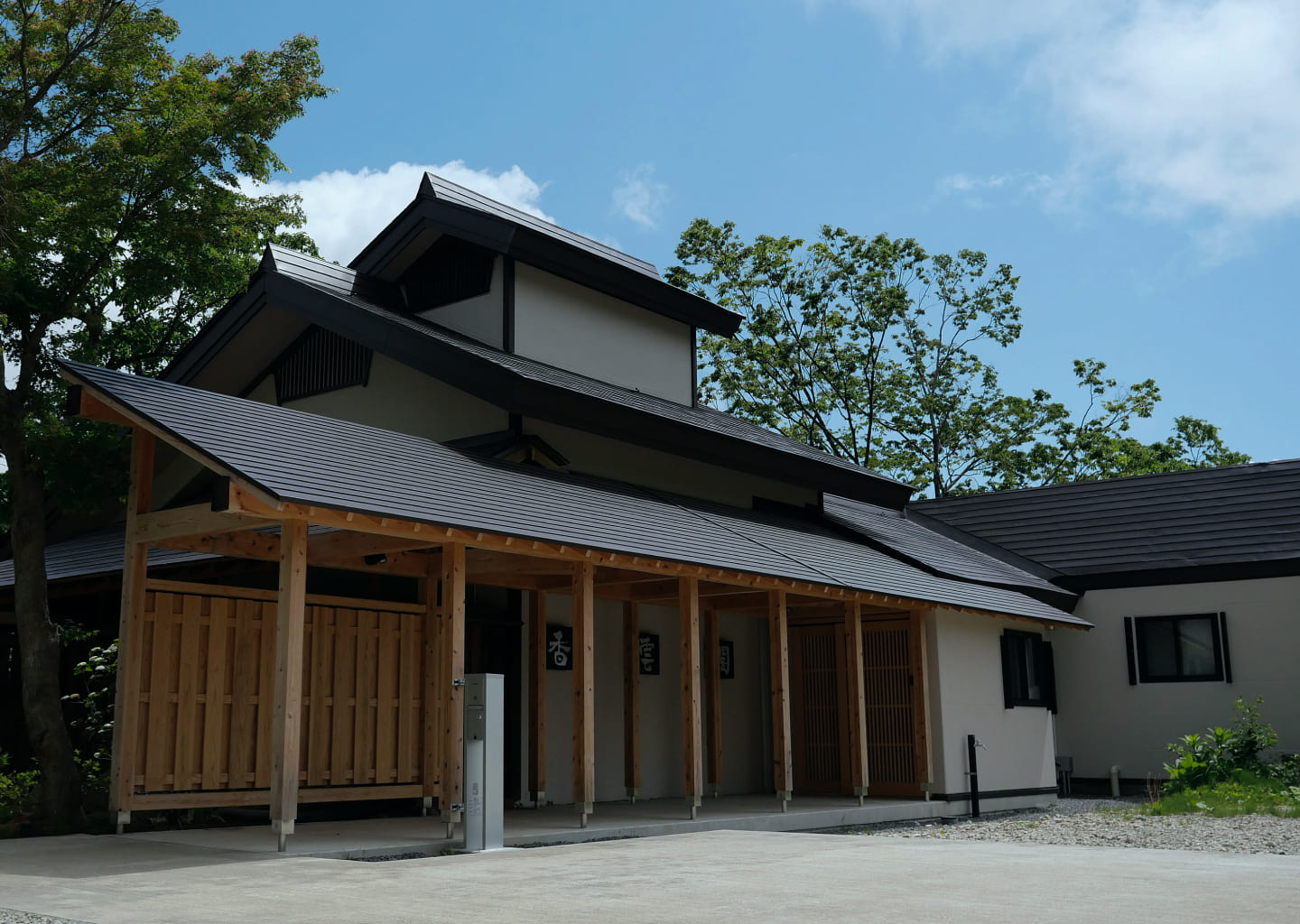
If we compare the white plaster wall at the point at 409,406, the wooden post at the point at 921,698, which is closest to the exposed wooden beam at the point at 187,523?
the white plaster wall at the point at 409,406

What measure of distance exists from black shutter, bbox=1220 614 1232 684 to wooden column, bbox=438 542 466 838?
1248 centimetres

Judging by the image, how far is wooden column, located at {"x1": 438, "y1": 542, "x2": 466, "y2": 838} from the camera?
916cm

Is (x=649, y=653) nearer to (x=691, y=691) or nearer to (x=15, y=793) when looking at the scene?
(x=691, y=691)

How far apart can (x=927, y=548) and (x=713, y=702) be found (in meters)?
5.08

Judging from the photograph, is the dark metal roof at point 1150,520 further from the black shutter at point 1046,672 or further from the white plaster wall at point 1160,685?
the black shutter at point 1046,672

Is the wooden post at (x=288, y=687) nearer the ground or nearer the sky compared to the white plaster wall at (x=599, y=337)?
nearer the ground

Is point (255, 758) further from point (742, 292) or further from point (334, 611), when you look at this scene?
point (742, 292)

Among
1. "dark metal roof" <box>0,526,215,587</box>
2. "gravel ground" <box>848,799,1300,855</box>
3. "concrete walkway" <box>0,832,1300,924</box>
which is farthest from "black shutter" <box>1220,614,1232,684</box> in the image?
"dark metal roof" <box>0,526,215,587</box>

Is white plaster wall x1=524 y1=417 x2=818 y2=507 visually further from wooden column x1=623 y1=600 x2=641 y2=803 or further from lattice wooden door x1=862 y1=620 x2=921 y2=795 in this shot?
lattice wooden door x1=862 y1=620 x2=921 y2=795

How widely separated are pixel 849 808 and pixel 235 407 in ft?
25.3

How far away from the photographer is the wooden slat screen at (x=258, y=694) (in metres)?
10.1

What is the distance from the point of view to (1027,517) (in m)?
21.2

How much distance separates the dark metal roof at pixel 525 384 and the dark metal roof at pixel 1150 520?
4933 mm

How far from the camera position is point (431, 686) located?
1193 cm
